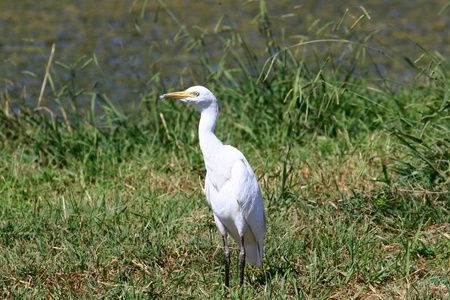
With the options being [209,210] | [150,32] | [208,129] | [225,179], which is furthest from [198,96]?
[150,32]

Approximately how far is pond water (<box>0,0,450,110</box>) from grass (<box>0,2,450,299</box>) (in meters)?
1.76

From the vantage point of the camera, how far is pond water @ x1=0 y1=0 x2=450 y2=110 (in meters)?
7.28

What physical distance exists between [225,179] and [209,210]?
782 mm

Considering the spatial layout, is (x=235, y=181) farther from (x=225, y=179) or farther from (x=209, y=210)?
(x=209, y=210)

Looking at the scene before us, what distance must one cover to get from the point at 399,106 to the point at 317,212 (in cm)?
163

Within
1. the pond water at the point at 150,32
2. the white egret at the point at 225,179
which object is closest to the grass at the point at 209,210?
the white egret at the point at 225,179

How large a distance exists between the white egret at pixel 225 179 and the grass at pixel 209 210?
1.01 feet

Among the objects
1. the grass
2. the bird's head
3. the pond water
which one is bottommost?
the pond water

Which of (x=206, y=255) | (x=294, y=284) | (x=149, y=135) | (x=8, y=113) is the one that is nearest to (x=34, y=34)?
(x=8, y=113)

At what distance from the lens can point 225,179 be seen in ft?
10.1

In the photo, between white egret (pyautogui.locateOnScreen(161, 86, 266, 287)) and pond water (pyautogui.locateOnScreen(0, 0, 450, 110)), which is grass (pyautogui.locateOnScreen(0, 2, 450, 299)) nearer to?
white egret (pyautogui.locateOnScreen(161, 86, 266, 287))

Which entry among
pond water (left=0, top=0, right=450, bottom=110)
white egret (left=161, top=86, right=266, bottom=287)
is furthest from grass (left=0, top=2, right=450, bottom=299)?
pond water (left=0, top=0, right=450, bottom=110)

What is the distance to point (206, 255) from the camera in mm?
3400

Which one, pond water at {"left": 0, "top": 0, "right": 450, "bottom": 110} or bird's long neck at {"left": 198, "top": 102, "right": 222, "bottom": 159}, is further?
pond water at {"left": 0, "top": 0, "right": 450, "bottom": 110}
